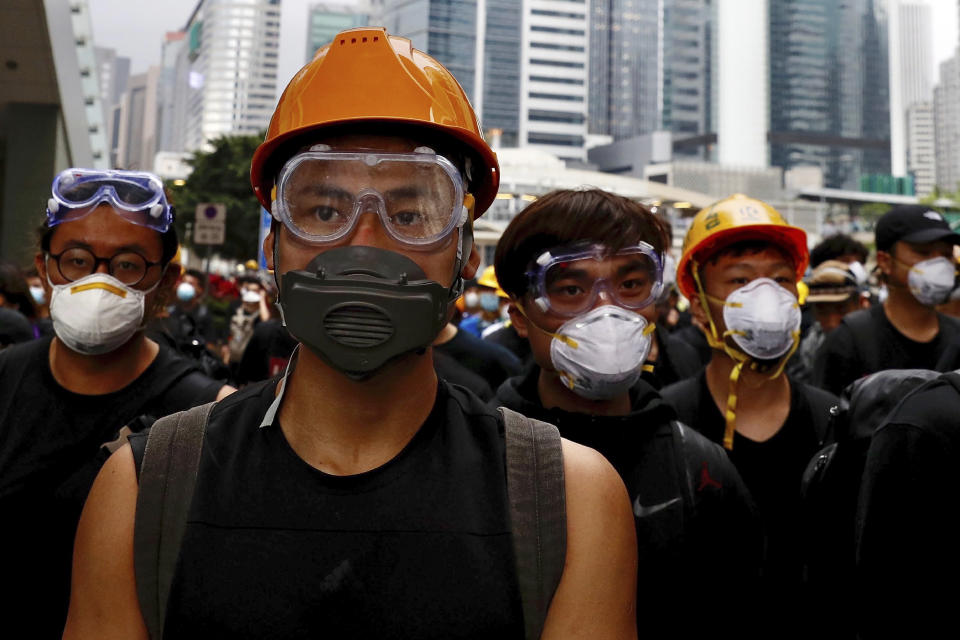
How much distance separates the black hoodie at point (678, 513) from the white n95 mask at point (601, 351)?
13cm

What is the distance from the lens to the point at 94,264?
3.16 meters

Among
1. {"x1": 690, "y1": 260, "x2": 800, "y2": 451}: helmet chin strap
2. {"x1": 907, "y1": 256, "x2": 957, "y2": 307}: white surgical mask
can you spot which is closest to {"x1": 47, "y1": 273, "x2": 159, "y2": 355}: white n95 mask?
{"x1": 690, "y1": 260, "x2": 800, "y2": 451}: helmet chin strap

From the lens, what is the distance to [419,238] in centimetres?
187

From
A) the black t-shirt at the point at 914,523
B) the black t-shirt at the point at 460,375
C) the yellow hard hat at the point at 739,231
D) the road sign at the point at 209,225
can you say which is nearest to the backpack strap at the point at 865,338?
the yellow hard hat at the point at 739,231

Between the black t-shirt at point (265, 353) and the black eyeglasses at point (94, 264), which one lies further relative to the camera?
the black t-shirt at point (265, 353)

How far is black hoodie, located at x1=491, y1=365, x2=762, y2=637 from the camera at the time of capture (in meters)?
2.52

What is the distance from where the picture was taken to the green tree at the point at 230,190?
149 feet

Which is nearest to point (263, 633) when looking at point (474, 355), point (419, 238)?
point (419, 238)

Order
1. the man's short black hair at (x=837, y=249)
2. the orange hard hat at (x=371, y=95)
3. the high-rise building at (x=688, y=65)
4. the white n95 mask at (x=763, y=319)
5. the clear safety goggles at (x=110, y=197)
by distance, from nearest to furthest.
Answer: the orange hard hat at (x=371, y=95) < the clear safety goggles at (x=110, y=197) < the white n95 mask at (x=763, y=319) < the man's short black hair at (x=837, y=249) < the high-rise building at (x=688, y=65)

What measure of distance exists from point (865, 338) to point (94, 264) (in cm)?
392

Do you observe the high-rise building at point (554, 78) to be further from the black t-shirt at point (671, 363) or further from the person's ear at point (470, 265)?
the person's ear at point (470, 265)

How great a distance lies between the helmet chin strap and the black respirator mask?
7.19 feet

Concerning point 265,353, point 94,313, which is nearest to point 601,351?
point 94,313

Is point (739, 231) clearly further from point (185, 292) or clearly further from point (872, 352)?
point (185, 292)
